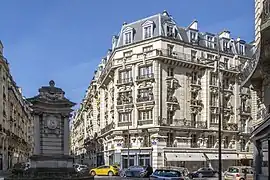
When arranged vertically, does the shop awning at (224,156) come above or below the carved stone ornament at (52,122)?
below

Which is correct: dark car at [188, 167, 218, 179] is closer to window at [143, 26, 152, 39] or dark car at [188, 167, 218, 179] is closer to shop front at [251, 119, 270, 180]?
window at [143, 26, 152, 39]

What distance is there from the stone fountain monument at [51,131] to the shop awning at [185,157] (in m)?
30.7

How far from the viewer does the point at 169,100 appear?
63.3 m

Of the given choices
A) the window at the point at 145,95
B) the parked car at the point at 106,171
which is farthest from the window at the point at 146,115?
the parked car at the point at 106,171

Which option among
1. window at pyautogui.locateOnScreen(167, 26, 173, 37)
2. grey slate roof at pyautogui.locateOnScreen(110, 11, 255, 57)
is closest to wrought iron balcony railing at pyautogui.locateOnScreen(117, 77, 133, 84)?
grey slate roof at pyautogui.locateOnScreen(110, 11, 255, 57)

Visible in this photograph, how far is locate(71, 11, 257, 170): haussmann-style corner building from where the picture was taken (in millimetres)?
62156

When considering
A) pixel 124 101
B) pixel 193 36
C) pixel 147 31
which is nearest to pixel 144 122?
pixel 124 101

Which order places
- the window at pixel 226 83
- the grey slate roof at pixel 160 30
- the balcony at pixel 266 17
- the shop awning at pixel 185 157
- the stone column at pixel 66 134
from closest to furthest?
the balcony at pixel 266 17 → the stone column at pixel 66 134 → the shop awning at pixel 185 157 → the grey slate roof at pixel 160 30 → the window at pixel 226 83

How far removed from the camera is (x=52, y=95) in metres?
32.0

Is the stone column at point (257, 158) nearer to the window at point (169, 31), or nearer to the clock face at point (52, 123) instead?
the clock face at point (52, 123)

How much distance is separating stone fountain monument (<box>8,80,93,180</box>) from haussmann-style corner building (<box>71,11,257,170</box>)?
29.6 metres

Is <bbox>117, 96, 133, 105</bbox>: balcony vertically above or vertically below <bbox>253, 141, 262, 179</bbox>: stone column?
above

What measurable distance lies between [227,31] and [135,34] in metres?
18.2

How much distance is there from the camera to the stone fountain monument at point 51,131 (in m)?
30.9
